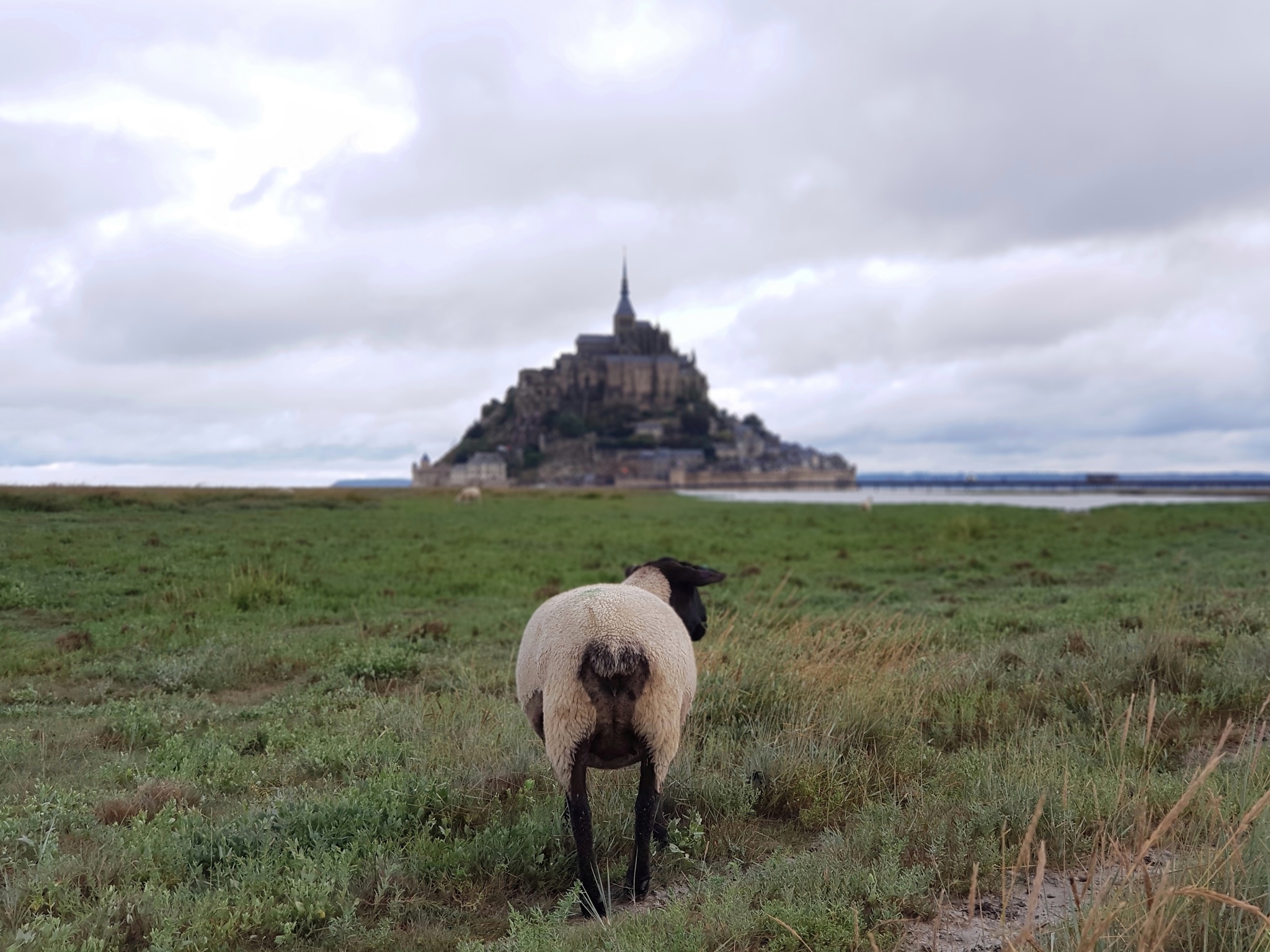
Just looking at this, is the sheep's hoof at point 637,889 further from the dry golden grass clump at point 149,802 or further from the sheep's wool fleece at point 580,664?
the dry golden grass clump at point 149,802

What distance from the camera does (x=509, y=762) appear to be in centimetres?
648

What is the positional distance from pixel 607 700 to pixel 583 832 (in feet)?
2.88

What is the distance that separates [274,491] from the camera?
2336cm

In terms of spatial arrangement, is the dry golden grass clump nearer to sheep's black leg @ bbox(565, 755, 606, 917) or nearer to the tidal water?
sheep's black leg @ bbox(565, 755, 606, 917)

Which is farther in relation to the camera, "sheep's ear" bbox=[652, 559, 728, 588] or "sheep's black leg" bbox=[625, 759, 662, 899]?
"sheep's ear" bbox=[652, 559, 728, 588]

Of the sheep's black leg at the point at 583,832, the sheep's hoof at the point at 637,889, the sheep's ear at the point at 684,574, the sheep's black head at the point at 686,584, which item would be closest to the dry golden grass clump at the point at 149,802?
the sheep's black leg at the point at 583,832

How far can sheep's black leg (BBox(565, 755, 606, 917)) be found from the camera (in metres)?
4.67

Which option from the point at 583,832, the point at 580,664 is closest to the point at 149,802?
the point at 583,832

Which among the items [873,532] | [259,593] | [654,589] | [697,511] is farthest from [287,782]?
[697,511]

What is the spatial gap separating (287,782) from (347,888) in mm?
2051

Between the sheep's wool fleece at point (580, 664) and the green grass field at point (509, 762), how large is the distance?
0.97 m

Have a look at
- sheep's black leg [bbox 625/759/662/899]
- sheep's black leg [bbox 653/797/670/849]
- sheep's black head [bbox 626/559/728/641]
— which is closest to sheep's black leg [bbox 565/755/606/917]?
sheep's black leg [bbox 625/759/662/899]

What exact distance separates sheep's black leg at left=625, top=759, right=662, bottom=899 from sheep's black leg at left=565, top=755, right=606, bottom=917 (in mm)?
281

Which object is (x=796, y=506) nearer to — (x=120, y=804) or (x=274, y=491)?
(x=274, y=491)
